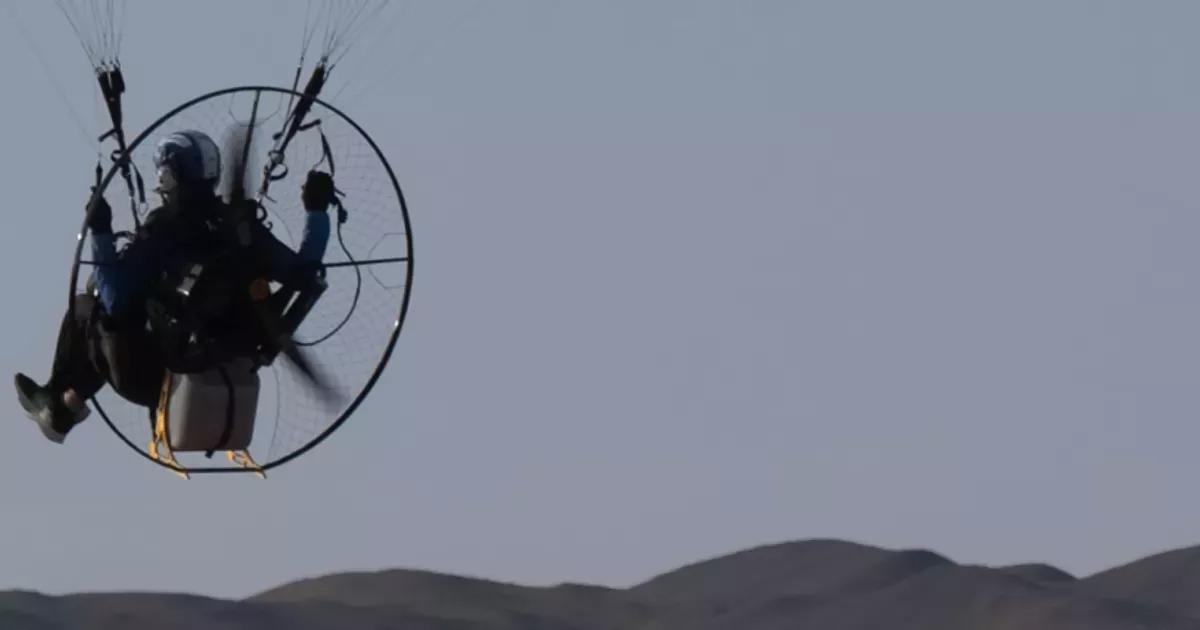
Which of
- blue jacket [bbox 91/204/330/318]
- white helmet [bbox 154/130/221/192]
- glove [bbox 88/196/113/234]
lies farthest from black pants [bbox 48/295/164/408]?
white helmet [bbox 154/130/221/192]

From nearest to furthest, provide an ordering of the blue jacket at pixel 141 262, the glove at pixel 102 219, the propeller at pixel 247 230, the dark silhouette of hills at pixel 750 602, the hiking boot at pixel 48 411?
the glove at pixel 102 219
the blue jacket at pixel 141 262
the propeller at pixel 247 230
the hiking boot at pixel 48 411
the dark silhouette of hills at pixel 750 602

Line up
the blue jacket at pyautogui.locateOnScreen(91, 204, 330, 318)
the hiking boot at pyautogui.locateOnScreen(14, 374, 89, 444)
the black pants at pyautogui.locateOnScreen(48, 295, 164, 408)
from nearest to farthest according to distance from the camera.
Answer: the blue jacket at pyautogui.locateOnScreen(91, 204, 330, 318), the black pants at pyautogui.locateOnScreen(48, 295, 164, 408), the hiking boot at pyautogui.locateOnScreen(14, 374, 89, 444)

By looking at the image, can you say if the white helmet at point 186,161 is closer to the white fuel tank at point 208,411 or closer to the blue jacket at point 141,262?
the blue jacket at point 141,262

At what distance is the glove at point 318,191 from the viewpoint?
3559 cm

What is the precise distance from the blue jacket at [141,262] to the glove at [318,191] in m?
0.53

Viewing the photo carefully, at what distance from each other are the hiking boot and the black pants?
419mm

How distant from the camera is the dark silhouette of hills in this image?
7121 inches

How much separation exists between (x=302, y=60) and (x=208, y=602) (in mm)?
152500

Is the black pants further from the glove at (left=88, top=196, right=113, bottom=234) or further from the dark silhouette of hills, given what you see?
the dark silhouette of hills

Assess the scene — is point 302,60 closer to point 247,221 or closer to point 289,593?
point 247,221

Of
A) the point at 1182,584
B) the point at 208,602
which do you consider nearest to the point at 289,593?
the point at 208,602

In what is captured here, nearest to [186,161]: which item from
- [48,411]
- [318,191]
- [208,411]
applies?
[318,191]

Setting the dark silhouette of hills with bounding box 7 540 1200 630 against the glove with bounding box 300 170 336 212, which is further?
the dark silhouette of hills with bounding box 7 540 1200 630

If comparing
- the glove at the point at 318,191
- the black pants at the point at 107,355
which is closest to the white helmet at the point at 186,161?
the glove at the point at 318,191
